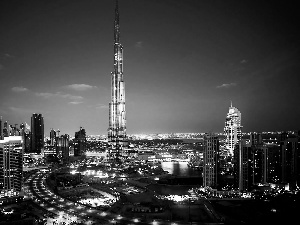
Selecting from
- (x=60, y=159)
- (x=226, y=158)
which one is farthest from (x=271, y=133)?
(x=60, y=159)

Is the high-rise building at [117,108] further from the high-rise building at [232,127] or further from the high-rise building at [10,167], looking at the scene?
the high-rise building at [10,167]

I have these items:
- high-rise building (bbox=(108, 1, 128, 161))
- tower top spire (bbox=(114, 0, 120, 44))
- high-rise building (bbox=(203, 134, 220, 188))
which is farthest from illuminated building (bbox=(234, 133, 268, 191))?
tower top spire (bbox=(114, 0, 120, 44))

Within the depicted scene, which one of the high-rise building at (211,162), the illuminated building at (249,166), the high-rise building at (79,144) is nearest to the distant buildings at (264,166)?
the illuminated building at (249,166)

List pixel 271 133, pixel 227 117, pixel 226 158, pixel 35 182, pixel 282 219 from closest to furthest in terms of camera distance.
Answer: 1. pixel 282 219
2. pixel 35 182
3. pixel 226 158
4. pixel 227 117
5. pixel 271 133

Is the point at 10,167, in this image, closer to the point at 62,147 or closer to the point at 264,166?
the point at 264,166

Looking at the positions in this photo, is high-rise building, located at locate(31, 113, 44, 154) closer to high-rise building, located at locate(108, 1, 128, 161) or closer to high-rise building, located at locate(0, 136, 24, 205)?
high-rise building, located at locate(108, 1, 128, 161)

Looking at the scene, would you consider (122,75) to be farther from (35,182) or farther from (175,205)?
(175,205)
